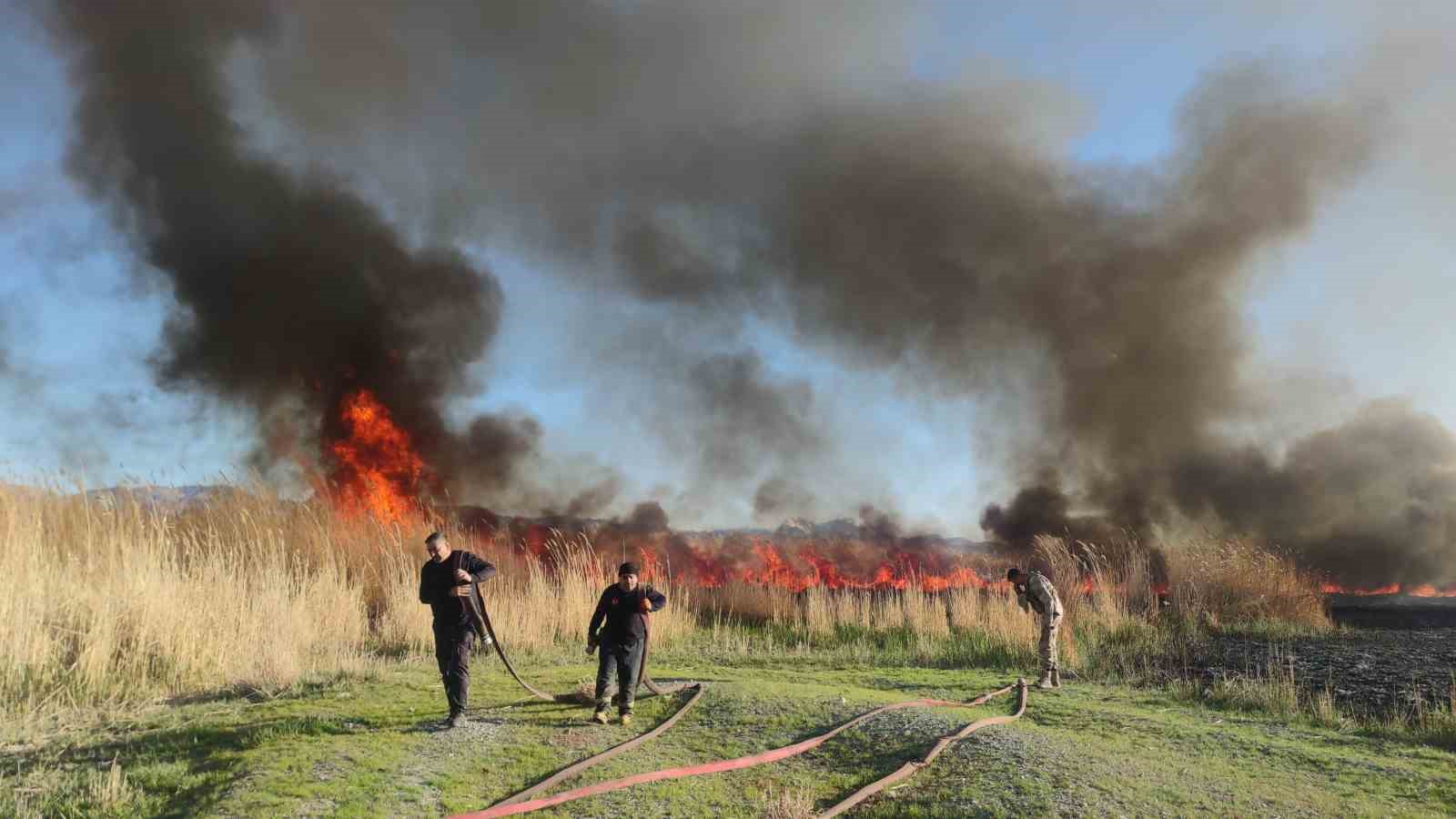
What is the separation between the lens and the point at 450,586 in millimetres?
9148

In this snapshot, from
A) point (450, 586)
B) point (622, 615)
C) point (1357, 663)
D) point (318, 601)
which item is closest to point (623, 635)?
point (622, 615)

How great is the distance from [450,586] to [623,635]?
192 cm

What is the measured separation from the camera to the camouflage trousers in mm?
12758

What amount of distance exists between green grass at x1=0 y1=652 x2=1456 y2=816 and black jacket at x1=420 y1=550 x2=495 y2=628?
1167 millimetres

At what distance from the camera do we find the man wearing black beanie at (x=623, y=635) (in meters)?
9.67

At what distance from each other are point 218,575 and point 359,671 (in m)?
3.07

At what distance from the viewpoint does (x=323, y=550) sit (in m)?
18.6

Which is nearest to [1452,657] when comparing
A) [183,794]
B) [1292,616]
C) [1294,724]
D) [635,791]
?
[1292,616]

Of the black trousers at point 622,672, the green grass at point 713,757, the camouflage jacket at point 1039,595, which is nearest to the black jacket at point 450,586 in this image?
the green grass at point 713,757

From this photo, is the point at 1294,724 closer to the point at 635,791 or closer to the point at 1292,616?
the point at 635,791

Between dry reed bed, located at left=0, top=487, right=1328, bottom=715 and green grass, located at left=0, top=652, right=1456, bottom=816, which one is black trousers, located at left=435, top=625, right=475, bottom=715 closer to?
green grass, located at left=0, top=652, right=1456, bottom=816

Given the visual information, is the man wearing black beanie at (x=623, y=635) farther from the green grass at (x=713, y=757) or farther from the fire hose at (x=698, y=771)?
the fire hose at (x=698, y=771)

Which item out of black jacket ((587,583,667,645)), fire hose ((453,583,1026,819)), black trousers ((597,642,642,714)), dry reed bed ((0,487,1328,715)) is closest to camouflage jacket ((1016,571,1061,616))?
fire hose ((453,583,1026,819))

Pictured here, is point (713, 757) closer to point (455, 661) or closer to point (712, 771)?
point (712, 771)
